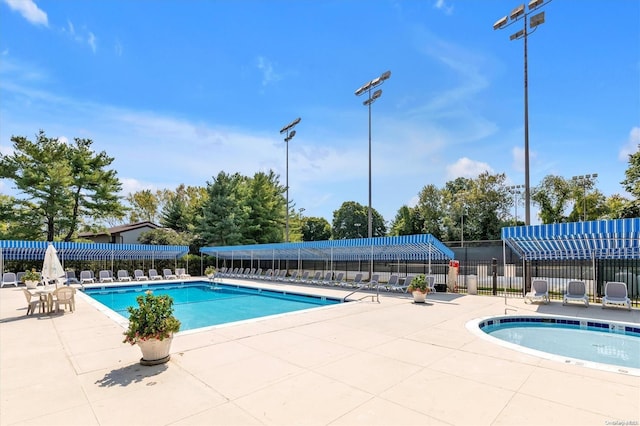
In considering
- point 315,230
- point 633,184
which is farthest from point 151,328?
point 315,230

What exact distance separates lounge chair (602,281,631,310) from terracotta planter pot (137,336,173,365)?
12.1 metres

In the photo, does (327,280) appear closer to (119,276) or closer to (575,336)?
(575,336)

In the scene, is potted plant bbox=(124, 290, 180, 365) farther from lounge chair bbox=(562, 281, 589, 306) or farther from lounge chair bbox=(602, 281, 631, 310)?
lounge chair bbox=(602, 281, 631, 310)

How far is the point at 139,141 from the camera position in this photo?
16844mm

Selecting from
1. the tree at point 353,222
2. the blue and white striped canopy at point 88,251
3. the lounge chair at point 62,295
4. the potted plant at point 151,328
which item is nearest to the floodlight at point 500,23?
the potted plant at point 151,328

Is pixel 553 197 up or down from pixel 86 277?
up

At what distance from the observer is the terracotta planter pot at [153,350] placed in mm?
4899

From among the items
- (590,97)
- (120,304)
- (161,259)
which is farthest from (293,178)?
(590,97)

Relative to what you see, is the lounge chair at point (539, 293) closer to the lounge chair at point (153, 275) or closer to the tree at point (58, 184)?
the lounge chair at point (153, 275)

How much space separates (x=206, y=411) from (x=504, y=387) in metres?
3.45

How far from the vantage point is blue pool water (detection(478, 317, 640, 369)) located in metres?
6.47

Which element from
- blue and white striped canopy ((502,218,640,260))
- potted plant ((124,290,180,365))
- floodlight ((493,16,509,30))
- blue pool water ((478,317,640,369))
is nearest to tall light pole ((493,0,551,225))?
floodlight ((493,16,509,30))

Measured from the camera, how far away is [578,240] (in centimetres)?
1101

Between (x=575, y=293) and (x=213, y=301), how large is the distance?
1367 centimetres
